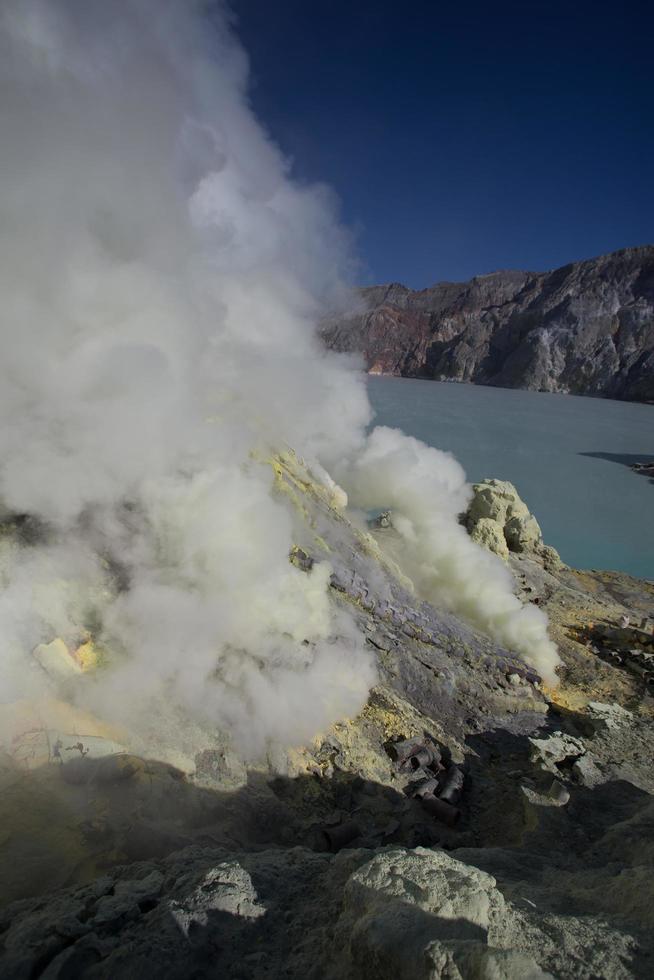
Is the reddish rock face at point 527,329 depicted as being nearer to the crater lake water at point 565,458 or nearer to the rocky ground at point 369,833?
the crater lake water at point 565,458

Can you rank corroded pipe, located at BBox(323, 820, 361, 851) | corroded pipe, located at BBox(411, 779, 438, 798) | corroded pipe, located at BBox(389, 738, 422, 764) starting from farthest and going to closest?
1. corroded pipe, located at BBox(389, 738, 422, 764)
2. corroded pipe, located at BBox(411, 779, 438, 798)
3. corroded pipe, located at BBox(323, 820, 361, 851)

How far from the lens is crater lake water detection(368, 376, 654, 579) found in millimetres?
28859

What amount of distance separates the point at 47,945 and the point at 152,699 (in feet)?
11.8

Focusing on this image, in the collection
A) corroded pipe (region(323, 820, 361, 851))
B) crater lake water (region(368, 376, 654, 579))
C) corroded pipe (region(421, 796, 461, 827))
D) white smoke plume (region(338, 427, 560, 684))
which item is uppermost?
crater lake water (region(368, 376, 654, 579))

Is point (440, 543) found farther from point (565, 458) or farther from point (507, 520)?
point (565, 458)

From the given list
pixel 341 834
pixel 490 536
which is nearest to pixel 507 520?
pixel 490 536

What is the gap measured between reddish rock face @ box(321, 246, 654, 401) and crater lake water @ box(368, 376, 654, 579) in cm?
3842

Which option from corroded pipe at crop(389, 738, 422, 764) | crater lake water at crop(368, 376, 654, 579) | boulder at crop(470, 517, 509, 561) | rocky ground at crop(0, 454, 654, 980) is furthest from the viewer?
crater lake water at crop(368, 376, 654, 579)

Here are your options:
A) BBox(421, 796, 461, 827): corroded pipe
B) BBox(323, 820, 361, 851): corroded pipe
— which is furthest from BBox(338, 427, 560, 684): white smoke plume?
BBox(323, 820, 361, 851): corroded pipe

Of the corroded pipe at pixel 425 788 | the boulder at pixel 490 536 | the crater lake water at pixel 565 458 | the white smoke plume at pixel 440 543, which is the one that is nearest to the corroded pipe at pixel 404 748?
the corroded pipe at pixel 425 788

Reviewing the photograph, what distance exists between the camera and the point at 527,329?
151 m

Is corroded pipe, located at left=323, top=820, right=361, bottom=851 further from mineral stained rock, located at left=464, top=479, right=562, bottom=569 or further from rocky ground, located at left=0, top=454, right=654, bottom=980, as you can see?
mineral stained rock, located at left=464, top=479, right=562, bottom=569

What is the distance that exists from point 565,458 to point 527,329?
4510 inches

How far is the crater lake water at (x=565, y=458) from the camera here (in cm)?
2886
